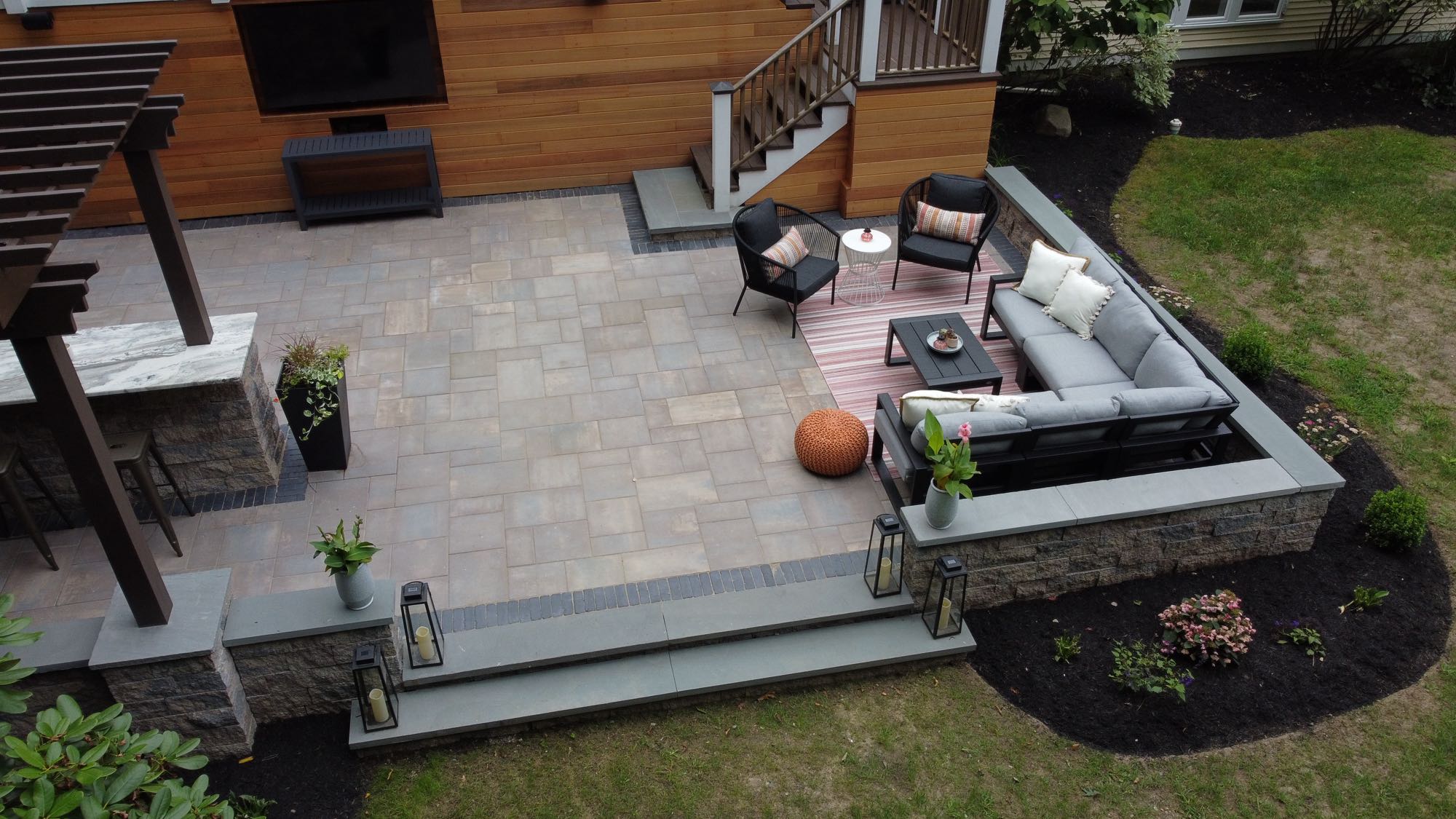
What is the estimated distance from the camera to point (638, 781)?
5.38 metres

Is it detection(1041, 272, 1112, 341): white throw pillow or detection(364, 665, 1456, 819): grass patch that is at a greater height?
detection(1041, 272, 1112, 341): white throw pillow

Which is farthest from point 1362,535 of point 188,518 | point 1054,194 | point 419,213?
point 419,213

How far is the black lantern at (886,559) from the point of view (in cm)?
589

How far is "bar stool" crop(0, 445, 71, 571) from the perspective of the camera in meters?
6.04

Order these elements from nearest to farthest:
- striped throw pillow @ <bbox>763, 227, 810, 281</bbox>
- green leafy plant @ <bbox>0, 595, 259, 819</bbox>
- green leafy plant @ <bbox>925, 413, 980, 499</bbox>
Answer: green leafy plant @ <bbox>0, 595, 259, 819</bbox>, green leafy plant @ <bbox>925, 413, 980, 499</bbox>, striped throw pillow @ <bbox>763, 227, 810, 281</bbox>

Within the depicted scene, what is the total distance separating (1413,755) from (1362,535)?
1.74 metres

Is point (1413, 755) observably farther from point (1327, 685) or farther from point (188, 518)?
Answer: point (188, 518)

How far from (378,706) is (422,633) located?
422 mm

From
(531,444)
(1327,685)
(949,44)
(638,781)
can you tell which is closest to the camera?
(638,781)

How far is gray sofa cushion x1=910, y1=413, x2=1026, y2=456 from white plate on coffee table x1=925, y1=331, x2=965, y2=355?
4.37ft

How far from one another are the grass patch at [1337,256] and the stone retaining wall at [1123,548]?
4.32ft

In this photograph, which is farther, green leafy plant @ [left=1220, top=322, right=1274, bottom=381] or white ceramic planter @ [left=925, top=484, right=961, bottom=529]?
green leafy plant @ [left=1220, top=322, right=1274, bottom=381]

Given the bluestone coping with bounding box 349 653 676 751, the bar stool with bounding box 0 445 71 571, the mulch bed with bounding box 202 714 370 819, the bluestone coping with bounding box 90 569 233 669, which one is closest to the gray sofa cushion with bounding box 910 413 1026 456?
the bluestone coping with bounding box 349 653 676 751

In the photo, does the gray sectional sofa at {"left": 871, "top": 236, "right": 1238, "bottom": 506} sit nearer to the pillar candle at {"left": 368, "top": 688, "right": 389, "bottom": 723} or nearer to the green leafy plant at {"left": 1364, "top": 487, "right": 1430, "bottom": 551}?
the green leafy plant at {"left": 1364, "top": 487, "right": 1430, "bottom": 551}
